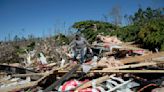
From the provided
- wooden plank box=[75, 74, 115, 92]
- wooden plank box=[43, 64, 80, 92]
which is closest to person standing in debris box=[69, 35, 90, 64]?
wooden plank box=[43, 64, 80, 92]

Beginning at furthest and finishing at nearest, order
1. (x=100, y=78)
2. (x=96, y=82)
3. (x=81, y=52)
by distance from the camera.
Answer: (x=81, y=52)
(x=100, y=78)
(x=96, y=82)

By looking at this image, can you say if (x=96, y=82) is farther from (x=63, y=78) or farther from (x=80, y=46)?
(x=80, y=46)

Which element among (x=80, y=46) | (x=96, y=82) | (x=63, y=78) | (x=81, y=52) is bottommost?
(x=96, y=82)

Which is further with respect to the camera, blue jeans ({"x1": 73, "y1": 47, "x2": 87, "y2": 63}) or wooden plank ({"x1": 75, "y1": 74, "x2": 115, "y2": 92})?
blue jeans ({"x1": 73, "y1": 47, "x2": 87, "y2": 63})

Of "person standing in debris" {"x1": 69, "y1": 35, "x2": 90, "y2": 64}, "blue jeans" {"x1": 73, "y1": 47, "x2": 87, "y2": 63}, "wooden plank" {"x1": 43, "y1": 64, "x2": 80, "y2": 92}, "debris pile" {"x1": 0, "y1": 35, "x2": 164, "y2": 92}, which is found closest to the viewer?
"debris pile" {"x1": 0, "y1": 35, "x2": 164, "y2": 92}

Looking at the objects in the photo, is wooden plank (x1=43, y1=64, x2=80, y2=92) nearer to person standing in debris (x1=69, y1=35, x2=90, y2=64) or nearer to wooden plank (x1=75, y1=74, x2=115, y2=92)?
wooden plank (x1=75, y1=74, x2=115, y2=92)

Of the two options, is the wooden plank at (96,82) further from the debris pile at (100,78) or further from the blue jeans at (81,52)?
the blue jeans at (81,52)

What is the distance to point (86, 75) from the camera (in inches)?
391

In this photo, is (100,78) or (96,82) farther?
(100,78)

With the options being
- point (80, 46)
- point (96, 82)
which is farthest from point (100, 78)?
point (80, 46)

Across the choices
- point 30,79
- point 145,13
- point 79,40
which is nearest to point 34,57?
point 79,40

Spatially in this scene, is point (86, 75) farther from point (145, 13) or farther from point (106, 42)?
point (145, 13)

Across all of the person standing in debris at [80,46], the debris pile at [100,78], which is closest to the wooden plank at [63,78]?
the debris pile at [100,78]

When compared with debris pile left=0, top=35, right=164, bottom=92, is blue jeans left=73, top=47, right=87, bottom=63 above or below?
above
